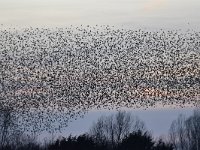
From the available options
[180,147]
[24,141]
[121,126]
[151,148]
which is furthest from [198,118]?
[151,148]

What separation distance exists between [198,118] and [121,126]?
19149 mm

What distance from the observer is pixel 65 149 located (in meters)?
75.4

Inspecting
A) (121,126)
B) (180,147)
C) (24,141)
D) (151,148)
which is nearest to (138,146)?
(151,148)

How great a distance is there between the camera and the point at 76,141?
77.5 metres

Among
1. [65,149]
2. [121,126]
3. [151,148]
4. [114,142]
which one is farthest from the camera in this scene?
[121,126]

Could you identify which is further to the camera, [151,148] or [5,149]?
[5,149]

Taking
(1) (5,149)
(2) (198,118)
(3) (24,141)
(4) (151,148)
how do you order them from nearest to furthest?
(4) (151,148) → (1) (5,149) → (2) (198,118) → (3) (24,141)

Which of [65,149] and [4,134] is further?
[4,134]

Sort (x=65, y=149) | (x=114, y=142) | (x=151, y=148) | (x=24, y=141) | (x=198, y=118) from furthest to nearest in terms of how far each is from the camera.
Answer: (x=24, y=141) < (x=198, y=118) < (x=114, y=142) < (x=151, y=148) < (x=65, y=149)

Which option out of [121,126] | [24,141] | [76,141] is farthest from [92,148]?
[24,141]

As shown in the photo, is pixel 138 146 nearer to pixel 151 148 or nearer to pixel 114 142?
pixel 151 148

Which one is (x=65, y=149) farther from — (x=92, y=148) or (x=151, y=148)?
(x=151, y=148)

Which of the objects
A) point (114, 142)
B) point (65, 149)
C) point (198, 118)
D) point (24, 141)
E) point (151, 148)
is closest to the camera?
point (65, 149)

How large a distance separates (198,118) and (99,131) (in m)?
21.5
